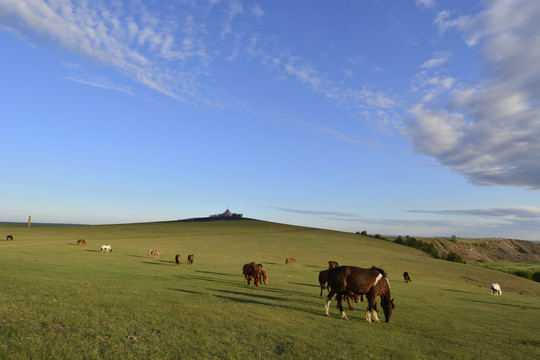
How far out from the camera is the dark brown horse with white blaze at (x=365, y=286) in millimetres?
12961

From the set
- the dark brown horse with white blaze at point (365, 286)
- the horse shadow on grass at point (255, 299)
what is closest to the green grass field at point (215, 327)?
the horse shadow on grass at point (255, 299)

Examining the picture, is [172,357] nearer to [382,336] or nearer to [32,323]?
[32,323]

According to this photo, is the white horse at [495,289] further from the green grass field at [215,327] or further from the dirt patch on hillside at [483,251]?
the dirt patch on hillside at [483,251]

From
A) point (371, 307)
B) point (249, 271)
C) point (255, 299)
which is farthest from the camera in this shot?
point (249, 271)

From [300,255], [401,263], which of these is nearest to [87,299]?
[300,255]

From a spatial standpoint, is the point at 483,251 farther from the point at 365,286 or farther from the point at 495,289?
the point at 365,286

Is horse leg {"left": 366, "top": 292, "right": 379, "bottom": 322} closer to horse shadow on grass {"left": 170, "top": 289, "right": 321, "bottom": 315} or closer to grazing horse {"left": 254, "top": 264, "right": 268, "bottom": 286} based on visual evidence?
horse shadow on grass {"left": 170, "top": 289, "right": 321, "bottom": 315}

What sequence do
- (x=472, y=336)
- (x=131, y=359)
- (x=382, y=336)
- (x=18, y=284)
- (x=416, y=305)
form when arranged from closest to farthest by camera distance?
(x=131, y=359) → (x=382, y=336) → (x=472, y=336) → (x=18, y=284) → (x=416, y=305)

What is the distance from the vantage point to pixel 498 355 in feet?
30.8

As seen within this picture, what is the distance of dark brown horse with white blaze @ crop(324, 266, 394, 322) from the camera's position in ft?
42.5

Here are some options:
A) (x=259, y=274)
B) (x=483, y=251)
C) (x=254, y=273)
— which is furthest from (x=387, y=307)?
(x=483, y=251)

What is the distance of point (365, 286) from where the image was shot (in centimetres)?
1307

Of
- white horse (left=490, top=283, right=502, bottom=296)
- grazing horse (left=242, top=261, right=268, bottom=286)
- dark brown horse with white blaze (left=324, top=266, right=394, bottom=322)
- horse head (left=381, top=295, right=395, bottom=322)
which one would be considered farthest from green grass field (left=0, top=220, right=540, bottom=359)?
white horse (left=490, top=283, right=502, bottom=296)

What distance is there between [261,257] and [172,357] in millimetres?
42719
